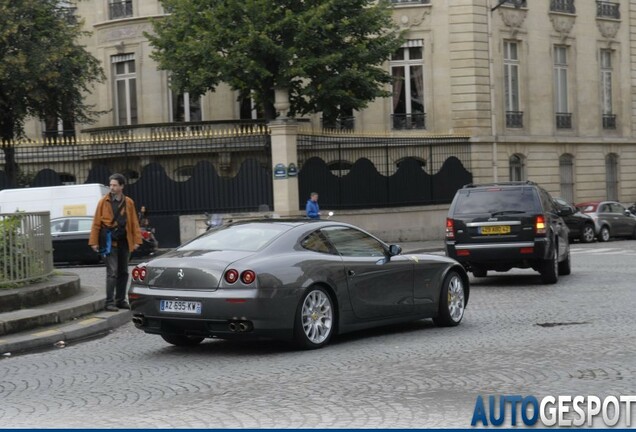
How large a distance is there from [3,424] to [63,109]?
3113 cm

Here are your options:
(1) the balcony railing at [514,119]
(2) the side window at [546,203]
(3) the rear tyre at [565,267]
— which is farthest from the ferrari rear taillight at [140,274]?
(1) the balcony railing at [514,119]

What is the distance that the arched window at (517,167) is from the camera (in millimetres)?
43312

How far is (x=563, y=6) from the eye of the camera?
1794 inches

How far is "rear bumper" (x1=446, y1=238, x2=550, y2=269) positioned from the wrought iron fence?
23.0ft

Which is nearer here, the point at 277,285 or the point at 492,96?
the point at 277,285

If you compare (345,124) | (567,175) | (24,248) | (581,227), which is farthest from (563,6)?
(24,248)

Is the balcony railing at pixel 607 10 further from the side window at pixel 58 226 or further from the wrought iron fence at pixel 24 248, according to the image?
the wrought iron fence at pixel 24 248

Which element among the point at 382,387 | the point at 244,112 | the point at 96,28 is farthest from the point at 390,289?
the point at 96,28

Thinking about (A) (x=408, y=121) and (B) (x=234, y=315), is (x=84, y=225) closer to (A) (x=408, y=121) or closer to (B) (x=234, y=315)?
(A) (x=408, y=121)

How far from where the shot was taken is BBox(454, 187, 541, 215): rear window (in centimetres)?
1895

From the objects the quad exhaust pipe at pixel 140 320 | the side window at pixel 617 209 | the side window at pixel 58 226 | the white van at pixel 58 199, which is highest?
the white van at pixel 58 199

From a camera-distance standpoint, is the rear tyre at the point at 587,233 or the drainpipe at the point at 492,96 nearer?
the rear tyre at the point at 587,233

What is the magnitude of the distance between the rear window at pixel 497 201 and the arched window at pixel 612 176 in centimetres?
2980

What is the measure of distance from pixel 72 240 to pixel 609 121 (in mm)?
27308
